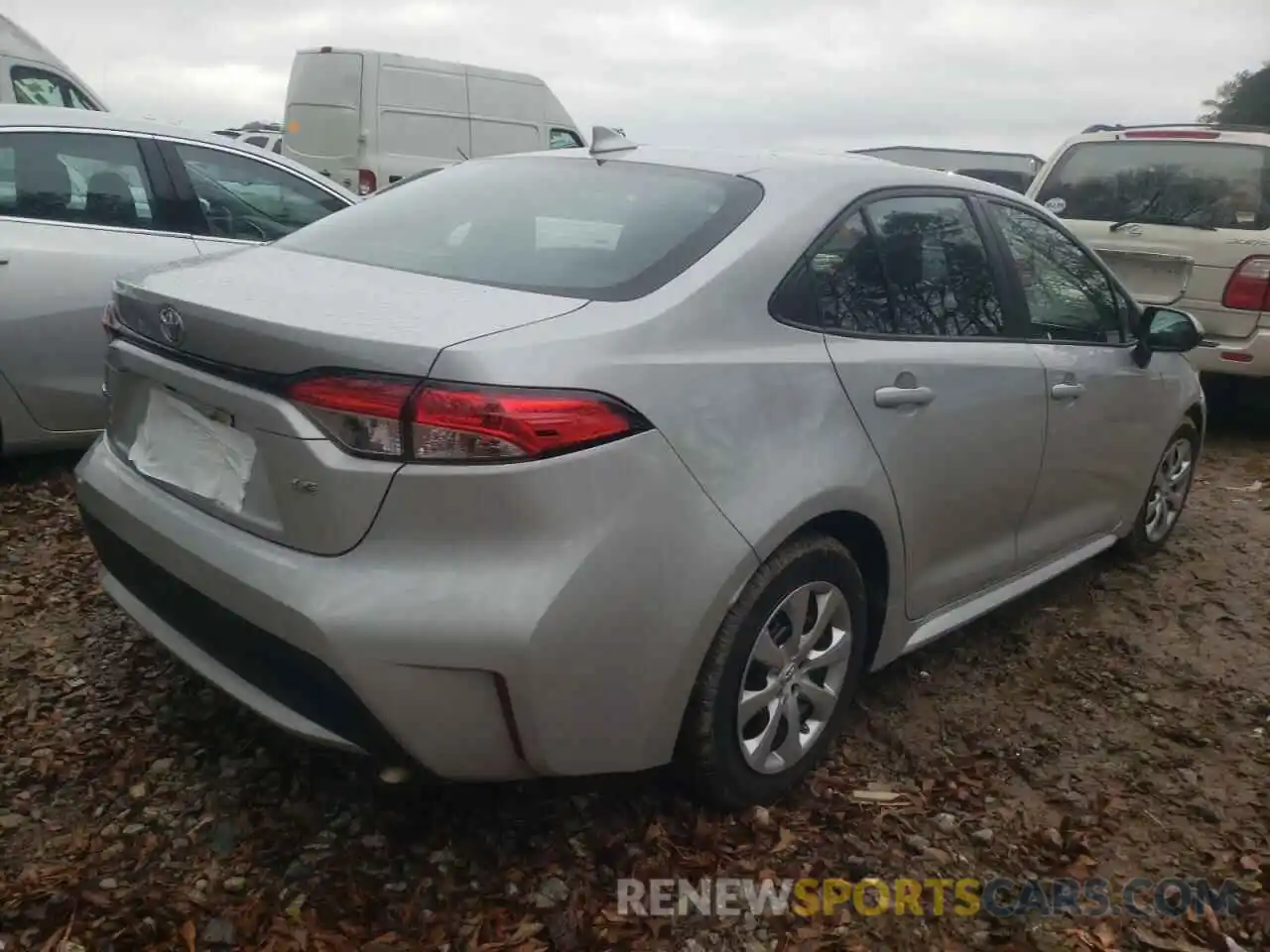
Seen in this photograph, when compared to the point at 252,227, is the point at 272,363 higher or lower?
higher

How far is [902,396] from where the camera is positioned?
106 inches

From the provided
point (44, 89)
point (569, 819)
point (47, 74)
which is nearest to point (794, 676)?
point (569, 819)

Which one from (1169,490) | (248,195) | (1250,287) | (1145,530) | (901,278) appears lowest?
(1145,530)

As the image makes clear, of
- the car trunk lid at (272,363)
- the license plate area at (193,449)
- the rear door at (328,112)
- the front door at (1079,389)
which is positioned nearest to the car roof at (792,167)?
the front door at (1079,389)

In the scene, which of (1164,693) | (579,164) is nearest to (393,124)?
(579,164)

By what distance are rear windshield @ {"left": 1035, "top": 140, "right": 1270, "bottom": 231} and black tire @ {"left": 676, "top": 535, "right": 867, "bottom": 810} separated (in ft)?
15.6

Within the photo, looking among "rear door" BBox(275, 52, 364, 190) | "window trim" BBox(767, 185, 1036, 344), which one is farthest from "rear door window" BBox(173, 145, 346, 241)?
"rear door" BBox(275, 52, 364, 190)

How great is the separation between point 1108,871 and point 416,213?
7.60 ft

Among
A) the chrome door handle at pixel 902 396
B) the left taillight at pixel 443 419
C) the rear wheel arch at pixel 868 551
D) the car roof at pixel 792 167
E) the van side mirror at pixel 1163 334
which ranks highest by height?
the car roof at pixel 792 167

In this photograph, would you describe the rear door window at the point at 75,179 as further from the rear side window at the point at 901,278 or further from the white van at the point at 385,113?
the white van at the point at 385,113

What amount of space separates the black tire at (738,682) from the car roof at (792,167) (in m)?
0.89

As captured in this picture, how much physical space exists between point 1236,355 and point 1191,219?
0.82m

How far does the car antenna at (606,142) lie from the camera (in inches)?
122

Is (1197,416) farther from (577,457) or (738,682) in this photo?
(577,457)
